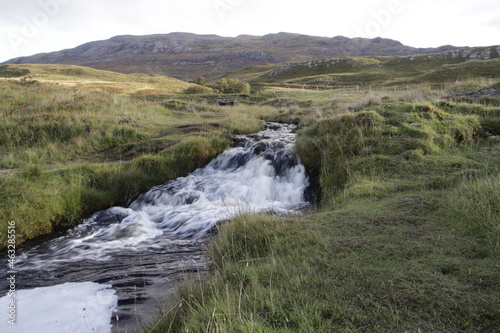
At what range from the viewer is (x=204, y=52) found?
15738cm

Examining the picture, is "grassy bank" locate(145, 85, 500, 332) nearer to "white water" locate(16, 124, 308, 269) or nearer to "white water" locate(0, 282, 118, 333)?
"white water" locate(0, 282, 118, 333)

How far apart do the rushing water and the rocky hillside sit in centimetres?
11262

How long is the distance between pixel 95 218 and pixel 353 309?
27.5 feet

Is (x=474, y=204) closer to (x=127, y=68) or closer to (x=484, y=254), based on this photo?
(x=484, y=254)

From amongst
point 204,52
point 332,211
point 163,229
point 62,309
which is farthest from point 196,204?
point 204,52

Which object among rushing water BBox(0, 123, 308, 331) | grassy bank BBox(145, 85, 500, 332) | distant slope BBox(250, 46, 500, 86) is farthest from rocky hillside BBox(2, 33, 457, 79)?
grassy bank BBox(145, 85, 500, 332)

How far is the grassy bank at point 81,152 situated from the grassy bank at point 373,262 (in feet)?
19.3

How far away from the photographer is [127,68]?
12950 cm

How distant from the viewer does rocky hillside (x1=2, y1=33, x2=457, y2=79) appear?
134625mm

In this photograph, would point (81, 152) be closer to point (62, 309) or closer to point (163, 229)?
point (163, 229)

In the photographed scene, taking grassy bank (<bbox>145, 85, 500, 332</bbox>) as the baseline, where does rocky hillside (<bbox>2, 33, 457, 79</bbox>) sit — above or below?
above

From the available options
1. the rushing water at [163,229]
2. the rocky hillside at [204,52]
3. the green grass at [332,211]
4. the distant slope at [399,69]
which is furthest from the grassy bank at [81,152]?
the rocky hillside at [204,52]

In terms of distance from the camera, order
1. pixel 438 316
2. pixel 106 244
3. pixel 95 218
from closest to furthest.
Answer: pixel 438 316, pixel 106 244, pixel 95 218

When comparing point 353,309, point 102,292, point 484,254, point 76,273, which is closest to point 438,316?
point 353,309
